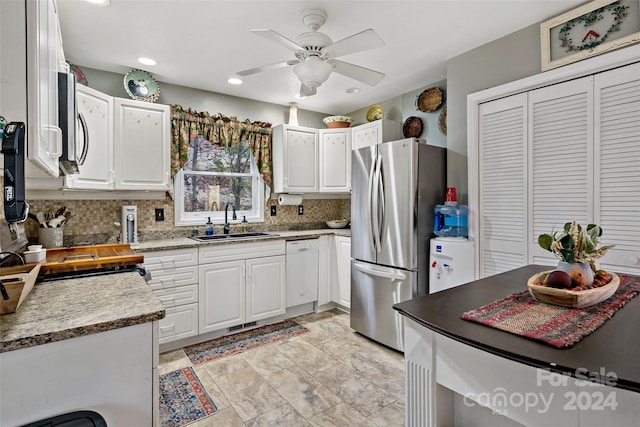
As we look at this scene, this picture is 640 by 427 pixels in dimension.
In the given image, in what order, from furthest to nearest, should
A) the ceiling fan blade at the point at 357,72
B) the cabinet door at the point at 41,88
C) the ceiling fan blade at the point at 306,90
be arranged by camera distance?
the ceiling fan blade at the point at 306,90 < the ceiling fan blade at the point at 357,72 < the cabinet door at the point at 41,88

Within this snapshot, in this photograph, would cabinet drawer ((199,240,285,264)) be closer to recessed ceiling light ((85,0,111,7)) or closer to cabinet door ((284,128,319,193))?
cabinet door ((284,128,319,193))

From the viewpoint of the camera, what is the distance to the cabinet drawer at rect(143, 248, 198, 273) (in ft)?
8.82

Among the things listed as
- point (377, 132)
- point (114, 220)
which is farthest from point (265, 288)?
point (377, 132)

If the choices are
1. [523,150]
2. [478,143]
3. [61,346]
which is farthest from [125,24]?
[523,150]

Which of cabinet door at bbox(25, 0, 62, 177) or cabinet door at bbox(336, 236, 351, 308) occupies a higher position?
cabinet door at bbox(25, 0, 62, 177)

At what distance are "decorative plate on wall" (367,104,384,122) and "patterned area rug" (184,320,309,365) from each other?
8.65 feet

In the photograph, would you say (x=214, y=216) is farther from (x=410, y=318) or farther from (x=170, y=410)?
(x=410, y=318)

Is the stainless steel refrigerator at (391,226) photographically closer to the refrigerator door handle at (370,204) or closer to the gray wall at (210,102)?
the refrigerator door handle at (370,204)

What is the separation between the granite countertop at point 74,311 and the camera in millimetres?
940

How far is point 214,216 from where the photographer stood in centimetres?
369

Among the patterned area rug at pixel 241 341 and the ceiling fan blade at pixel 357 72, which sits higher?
the ceiling fan blade at pixel 357 72

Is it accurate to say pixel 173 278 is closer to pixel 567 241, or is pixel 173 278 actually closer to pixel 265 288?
pixel 265 288

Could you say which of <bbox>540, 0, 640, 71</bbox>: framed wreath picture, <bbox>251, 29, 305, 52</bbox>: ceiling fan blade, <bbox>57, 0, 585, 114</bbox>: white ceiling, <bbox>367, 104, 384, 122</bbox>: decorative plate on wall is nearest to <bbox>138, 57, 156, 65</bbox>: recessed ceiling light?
<bbox>57, 0, 585, 114</bbox>: white ceiling

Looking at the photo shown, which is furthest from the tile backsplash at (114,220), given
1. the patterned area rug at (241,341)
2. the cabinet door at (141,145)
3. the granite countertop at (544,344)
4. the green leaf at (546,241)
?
the green leaf at (546,241)
